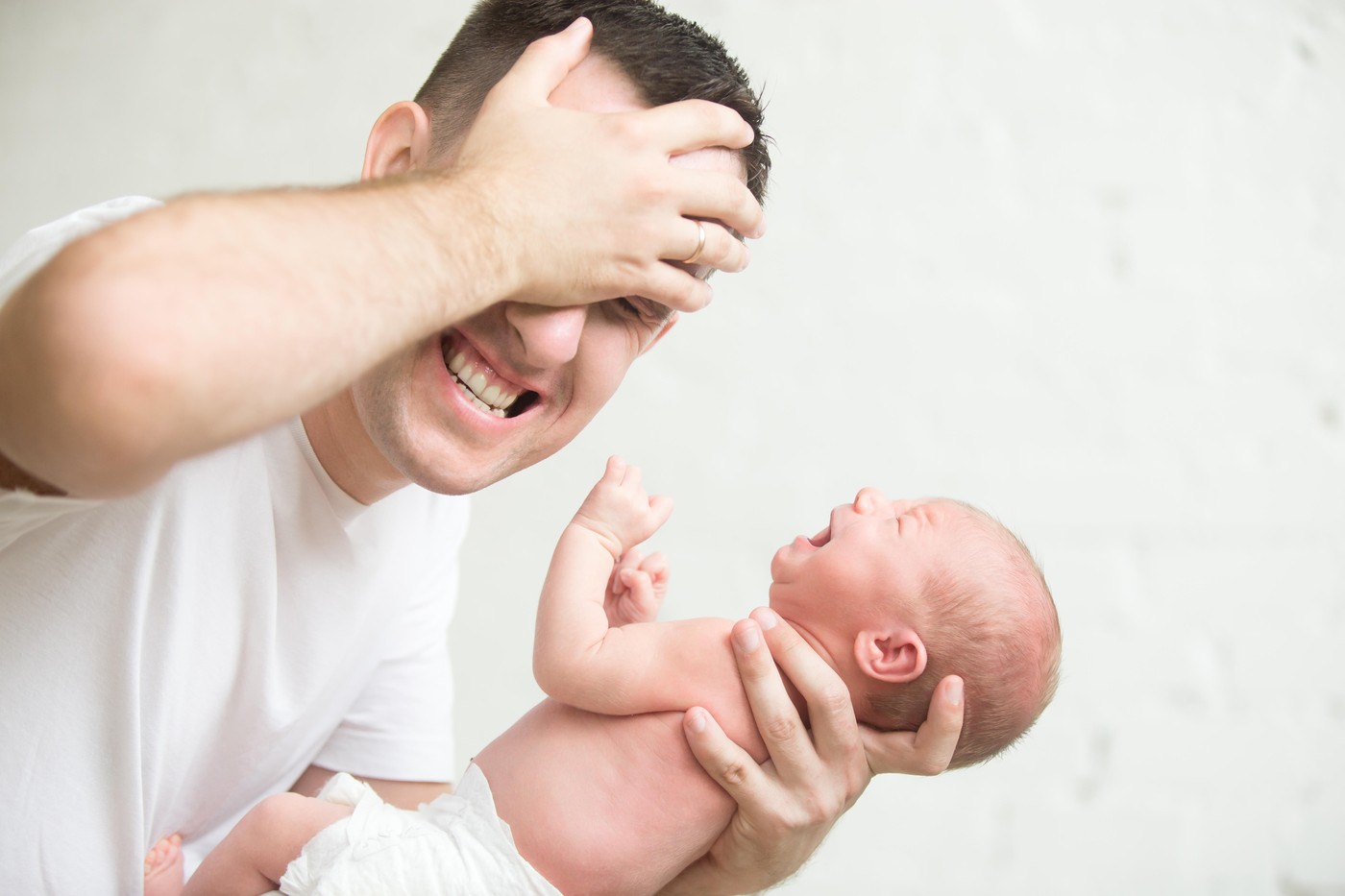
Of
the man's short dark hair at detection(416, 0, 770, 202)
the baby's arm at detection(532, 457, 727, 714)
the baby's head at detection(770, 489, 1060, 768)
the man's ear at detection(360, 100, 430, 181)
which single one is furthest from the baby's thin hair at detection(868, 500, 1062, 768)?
the man's ear at detection(360, 100, 430, 181)

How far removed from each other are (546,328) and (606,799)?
531 millimetres

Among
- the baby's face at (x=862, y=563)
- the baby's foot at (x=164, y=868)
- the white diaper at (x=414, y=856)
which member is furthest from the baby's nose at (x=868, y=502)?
the baby's foot at (x=164, y=868)

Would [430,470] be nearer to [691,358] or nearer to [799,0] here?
[691,358]

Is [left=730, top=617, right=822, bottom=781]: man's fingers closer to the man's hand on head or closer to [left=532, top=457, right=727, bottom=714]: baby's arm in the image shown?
[left=532, top=457, right=727, bottom=714]: baby's arm

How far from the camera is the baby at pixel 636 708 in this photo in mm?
1202

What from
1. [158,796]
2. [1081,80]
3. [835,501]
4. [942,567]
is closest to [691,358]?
[835,501]

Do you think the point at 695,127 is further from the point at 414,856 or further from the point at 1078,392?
the point at 1078,392

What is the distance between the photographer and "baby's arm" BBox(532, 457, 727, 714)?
1.24 meters

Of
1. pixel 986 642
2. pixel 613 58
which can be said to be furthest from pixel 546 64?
pixel 986 642

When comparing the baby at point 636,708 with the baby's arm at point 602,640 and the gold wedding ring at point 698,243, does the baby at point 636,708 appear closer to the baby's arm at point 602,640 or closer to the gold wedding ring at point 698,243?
the baby's arm at point 602,640

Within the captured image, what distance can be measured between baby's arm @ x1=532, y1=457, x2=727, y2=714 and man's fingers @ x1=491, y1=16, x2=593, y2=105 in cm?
48

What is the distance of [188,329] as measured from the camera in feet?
A: 2.22

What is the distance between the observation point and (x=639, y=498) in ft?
4.47

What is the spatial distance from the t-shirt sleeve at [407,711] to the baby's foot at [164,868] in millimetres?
280
